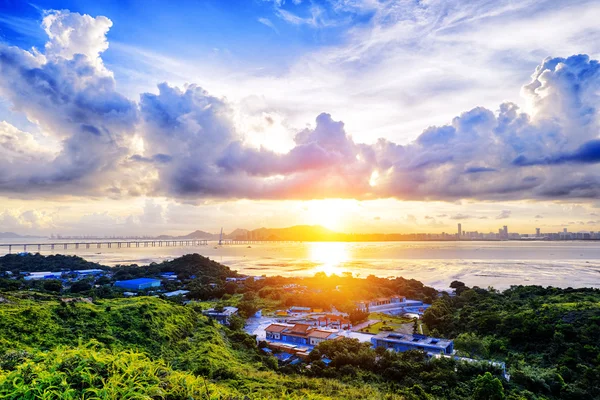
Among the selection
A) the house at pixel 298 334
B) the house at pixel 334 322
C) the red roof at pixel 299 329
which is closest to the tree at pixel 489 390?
the house at pixel 298 334

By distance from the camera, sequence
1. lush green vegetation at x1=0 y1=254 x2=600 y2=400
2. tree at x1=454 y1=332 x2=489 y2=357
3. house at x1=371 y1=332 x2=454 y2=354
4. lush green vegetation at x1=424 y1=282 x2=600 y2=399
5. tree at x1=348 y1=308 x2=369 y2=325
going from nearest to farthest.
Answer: lush green vegetation at x1=0 y1=254 x2=600 y2=400 < lush green vegetation at x1=424 y1=282 x2=600 y2=399 < house at x1=371 y1=332 x2=454 y2=354 < tree at x1=454 y1=332 x2=489 y2=357 < tree at x1=348 y1=308 x2=369 y2=325

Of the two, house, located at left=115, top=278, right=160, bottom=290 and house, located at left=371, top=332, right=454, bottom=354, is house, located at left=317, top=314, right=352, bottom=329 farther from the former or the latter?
house, located at left=115, top=278, right=160, bottom=290

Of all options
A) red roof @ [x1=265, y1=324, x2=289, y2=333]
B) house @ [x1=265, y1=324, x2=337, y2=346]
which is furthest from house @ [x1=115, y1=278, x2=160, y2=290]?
house @ [x1=265, y1=324, x2=337, y2=346]

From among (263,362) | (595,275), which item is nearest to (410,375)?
(263,362)

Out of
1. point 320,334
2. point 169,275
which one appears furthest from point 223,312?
point 169,275

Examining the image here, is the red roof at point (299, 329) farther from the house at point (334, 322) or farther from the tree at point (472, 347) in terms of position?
the tree at point (472, 347)

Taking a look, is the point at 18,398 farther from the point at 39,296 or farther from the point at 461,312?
the point at 461,312
